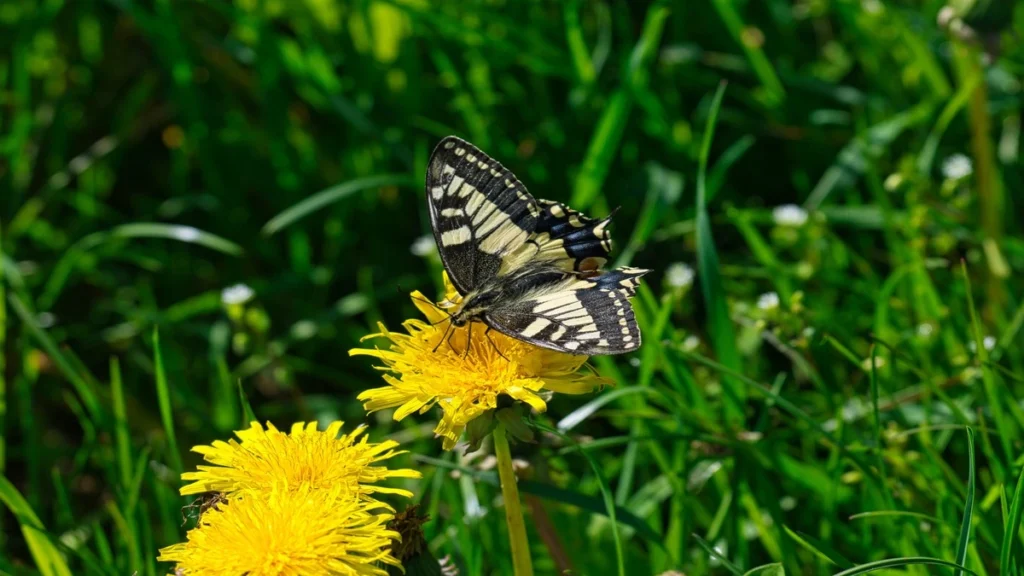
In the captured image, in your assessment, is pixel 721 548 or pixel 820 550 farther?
pixel 721 548

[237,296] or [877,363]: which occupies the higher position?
[237,296]

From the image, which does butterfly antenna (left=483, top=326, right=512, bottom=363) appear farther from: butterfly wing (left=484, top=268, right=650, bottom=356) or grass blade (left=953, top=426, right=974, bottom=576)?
grass blade (left=953, top=426, right=974, bottom=576)

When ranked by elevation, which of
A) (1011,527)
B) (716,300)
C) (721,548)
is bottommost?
(721,548)

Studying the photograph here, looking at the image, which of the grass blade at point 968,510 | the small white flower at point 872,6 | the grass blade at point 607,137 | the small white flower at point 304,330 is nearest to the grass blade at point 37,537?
the small white flower at point 304,330

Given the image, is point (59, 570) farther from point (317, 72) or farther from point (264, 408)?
point (317, 72)

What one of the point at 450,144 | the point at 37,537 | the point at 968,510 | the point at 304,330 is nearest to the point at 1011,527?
the point at 968,510

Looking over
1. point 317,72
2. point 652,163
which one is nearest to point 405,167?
point 317,72

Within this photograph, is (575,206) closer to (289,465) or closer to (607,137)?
(607,137)
